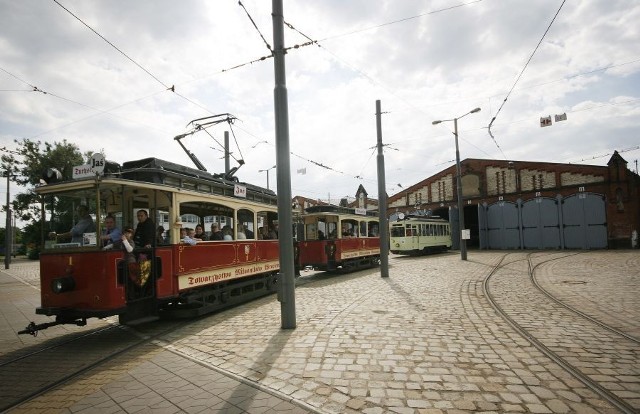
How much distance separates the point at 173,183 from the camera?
24.0 ft

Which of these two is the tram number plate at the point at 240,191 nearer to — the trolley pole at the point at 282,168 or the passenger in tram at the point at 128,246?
the trolley pole at the point at 282,168

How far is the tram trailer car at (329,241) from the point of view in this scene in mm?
14805

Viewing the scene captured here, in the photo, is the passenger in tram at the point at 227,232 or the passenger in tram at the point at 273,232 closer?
the passenger in tram at the point at 227,232

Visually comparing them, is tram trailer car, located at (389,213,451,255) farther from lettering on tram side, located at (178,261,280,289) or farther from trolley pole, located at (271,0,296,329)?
trolley pole, located at (271,0,296,329)

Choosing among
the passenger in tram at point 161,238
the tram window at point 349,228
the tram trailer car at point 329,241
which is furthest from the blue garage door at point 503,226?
the passenger in tram at point 161,238

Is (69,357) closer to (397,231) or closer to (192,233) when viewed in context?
(192,233)

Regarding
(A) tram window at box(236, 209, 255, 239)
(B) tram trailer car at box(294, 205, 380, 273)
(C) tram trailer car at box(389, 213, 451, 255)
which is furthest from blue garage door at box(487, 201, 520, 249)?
(A) tram window at box(236, 209, 255, 239)

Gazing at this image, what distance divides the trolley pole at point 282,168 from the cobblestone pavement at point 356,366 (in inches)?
30.1

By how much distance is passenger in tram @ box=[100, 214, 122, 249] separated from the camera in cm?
598

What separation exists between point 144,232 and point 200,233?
5.68ft

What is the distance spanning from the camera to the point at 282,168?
6.48 meters

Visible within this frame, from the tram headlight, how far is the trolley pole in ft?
10.7

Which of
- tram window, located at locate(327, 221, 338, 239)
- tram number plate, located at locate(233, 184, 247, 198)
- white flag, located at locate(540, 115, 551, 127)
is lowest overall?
tram window, located at locate(327, 221, 338, 239)

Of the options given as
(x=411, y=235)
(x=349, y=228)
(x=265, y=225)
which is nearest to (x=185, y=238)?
(x=265, y=225)
